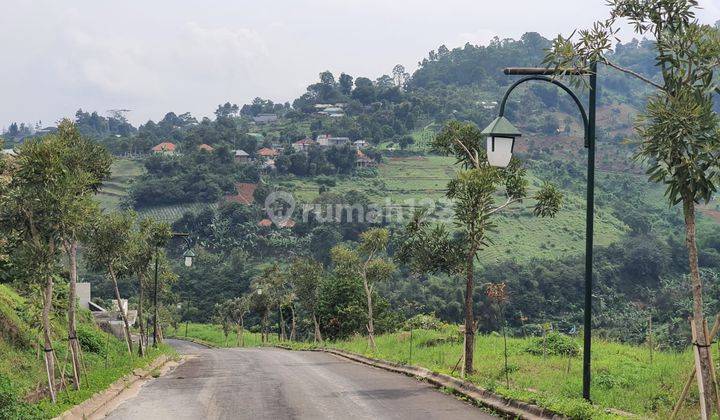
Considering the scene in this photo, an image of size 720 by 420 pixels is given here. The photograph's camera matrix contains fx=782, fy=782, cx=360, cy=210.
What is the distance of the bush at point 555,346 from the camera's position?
2222 centimetres

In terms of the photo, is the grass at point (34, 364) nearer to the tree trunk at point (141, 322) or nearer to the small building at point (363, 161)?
the tree trunk at point (141, 322)

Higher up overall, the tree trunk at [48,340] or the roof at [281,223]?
the tree trunk at [48,340]

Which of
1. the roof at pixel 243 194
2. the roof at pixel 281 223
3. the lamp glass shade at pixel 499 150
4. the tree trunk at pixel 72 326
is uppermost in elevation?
the lamp glass shade at pixel 499 150

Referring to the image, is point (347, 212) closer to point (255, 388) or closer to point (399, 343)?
point (399, 343)

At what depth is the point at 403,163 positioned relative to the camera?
597 feet

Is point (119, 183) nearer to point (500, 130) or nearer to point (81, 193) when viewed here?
point (81, 193)

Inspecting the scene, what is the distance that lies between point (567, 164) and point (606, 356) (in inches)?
6615

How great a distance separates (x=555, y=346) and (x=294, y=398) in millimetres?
9616

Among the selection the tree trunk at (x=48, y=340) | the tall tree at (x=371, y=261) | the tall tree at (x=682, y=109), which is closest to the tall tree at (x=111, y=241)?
the tree trunk at (x=48, y=340)

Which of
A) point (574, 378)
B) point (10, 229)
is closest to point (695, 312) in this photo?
point (574, 378)

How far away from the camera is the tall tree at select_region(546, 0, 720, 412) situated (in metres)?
9.48

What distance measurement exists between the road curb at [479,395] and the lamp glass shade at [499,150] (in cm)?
412

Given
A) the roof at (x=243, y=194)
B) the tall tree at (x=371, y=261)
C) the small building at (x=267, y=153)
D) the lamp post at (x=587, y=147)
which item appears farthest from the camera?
the small building at (x=267, y=153)

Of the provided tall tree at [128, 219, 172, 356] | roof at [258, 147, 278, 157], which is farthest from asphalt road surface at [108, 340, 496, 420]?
roof at [258, 147, 278, 157]
